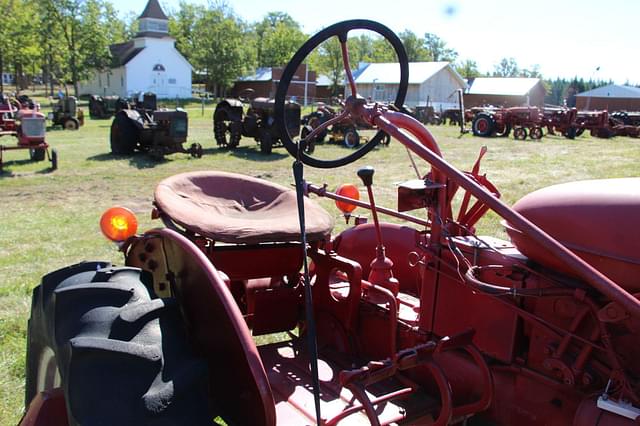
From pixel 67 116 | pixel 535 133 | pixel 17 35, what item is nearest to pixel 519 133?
pixel 535 133

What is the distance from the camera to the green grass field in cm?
440

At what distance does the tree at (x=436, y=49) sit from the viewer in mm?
78375

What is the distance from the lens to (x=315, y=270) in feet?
8.97

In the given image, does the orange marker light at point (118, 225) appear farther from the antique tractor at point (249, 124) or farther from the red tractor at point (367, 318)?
the antique tractor at point (249, 124)

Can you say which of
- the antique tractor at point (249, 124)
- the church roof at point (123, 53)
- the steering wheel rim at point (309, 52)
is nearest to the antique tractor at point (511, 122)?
the antique tractor at point (249, 124)

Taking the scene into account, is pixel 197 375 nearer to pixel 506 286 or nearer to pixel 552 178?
pixel 506 286

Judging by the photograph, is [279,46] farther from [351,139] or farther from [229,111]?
[229,111]

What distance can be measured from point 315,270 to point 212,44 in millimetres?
49720

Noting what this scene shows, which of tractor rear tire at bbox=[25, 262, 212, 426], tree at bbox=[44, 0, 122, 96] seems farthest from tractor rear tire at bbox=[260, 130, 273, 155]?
tree at bbox=[44, 0, 122, 96]

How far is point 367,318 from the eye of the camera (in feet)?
8.36

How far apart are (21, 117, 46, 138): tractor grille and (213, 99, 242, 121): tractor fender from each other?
4.74m

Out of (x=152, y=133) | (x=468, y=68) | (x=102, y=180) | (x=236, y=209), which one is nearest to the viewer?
(x=236, y=209)

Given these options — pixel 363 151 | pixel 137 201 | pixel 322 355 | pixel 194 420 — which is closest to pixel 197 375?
pixel 194 420

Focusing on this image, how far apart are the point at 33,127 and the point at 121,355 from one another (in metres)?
11.3
